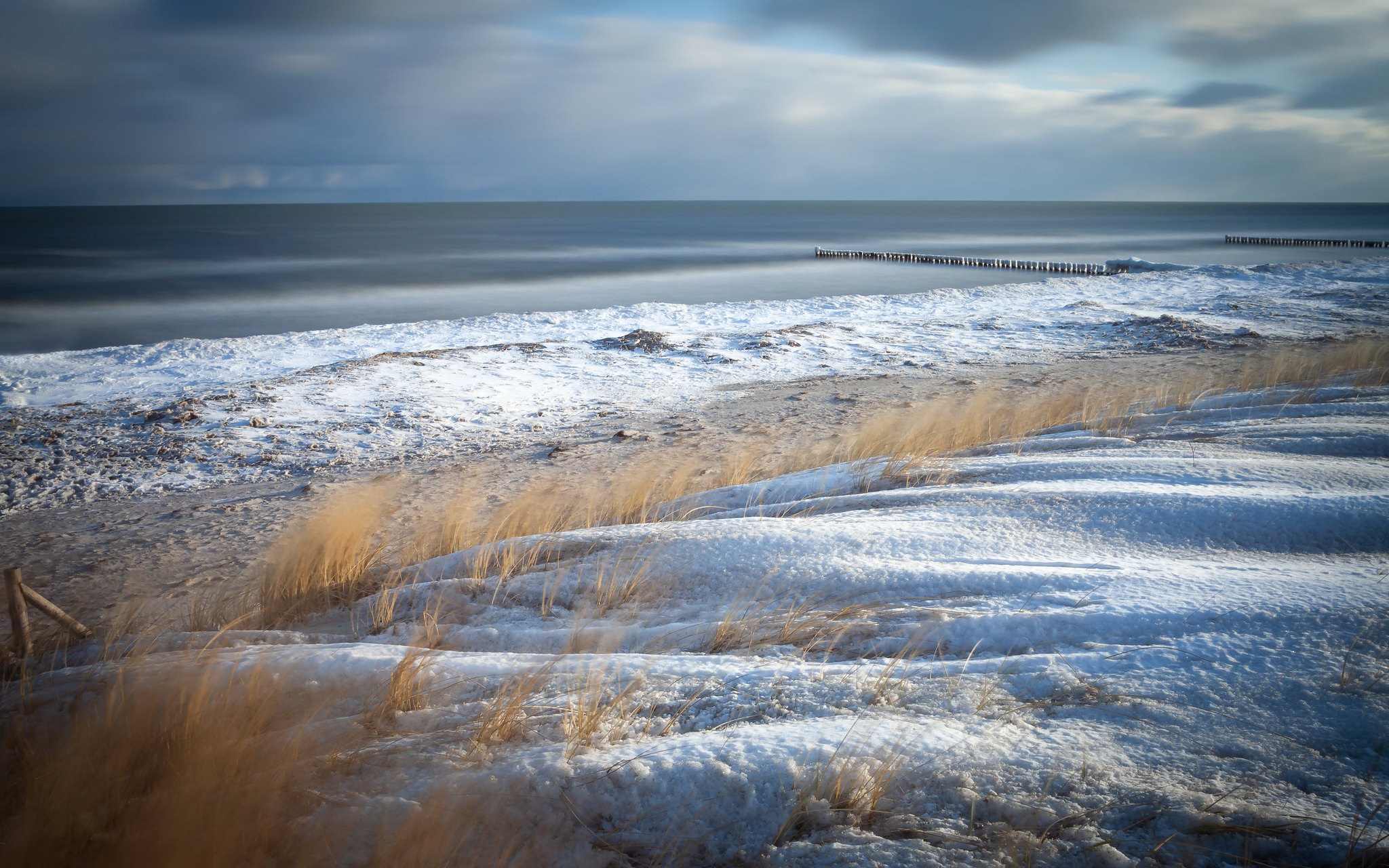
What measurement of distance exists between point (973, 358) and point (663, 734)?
13001mm

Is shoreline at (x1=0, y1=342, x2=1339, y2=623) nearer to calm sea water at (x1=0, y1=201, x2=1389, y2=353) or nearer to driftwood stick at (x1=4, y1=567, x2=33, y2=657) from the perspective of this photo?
driftwood stick at (x1=4, y1=567, x2=33, y2=657)

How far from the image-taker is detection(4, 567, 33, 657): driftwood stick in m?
2.46

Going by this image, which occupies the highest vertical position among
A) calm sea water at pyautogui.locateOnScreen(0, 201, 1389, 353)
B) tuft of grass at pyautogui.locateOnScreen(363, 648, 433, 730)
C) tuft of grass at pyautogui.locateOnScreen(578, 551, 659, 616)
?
calm sea water at pyautogui.locateOnScreen(0, 201, 1389, 353)

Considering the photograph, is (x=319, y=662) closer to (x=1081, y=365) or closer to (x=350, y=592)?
(x=350, y=592)

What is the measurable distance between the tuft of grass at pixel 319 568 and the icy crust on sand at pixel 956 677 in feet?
0.82

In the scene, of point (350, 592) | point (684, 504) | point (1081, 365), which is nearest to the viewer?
point (350, 592)

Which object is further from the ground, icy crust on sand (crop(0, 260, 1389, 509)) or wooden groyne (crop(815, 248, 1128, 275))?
wooden groyne (crop(815, 248, 1128, 275))

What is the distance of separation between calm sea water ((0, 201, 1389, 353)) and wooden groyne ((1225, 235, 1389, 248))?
277cm

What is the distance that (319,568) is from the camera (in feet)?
11.2

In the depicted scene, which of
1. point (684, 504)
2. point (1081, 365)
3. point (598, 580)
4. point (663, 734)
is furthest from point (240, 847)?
point (1081, 365)

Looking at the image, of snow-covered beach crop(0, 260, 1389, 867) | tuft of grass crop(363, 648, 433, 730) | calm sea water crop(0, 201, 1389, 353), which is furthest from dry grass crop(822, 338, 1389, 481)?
calm sea water crop(0, 201, 1389, 353)

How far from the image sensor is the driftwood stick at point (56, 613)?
2529 millimetres

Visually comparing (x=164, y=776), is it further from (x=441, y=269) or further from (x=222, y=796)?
(x=441, y=269)

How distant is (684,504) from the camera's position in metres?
4.73
